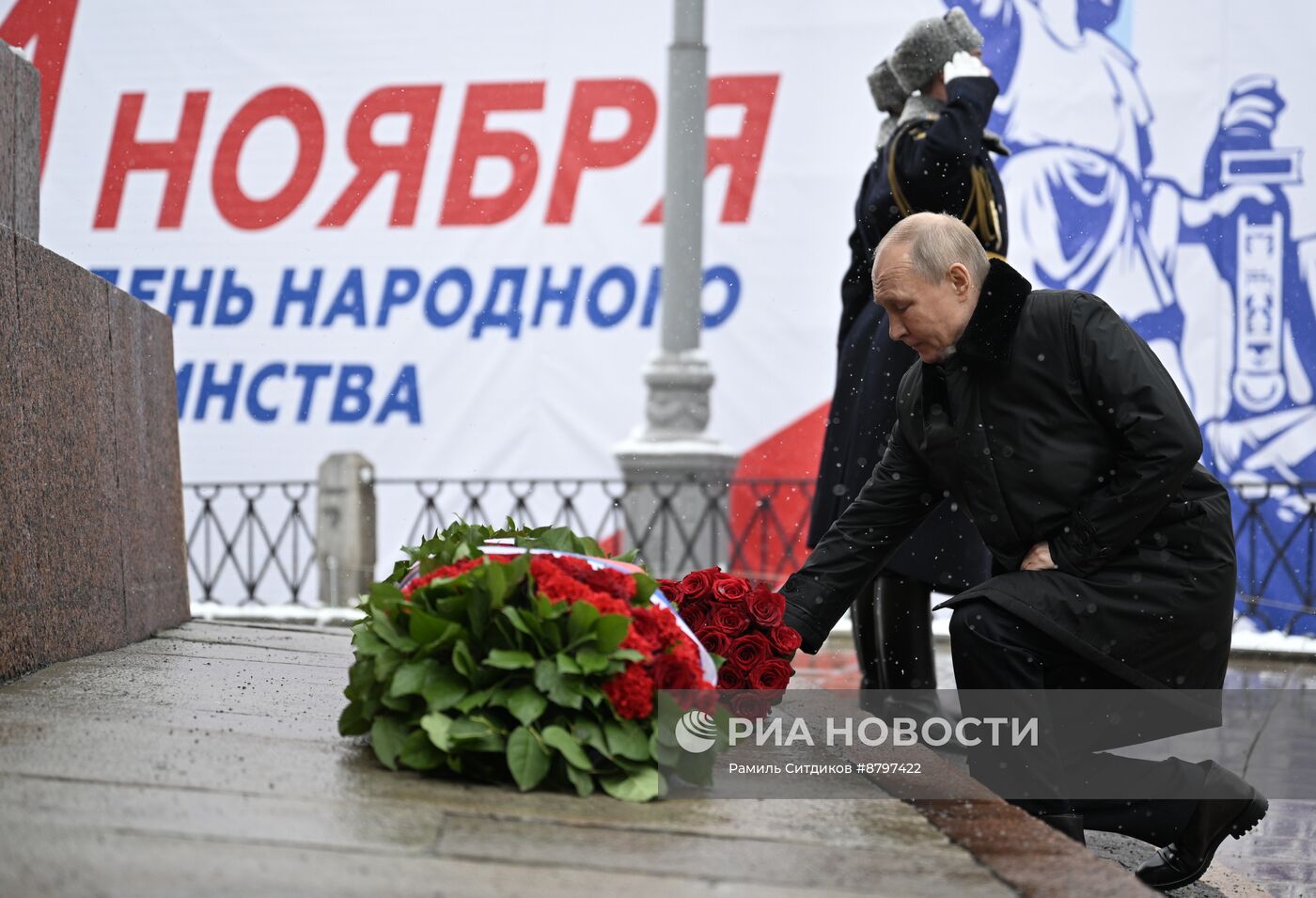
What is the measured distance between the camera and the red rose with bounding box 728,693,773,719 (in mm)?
3178

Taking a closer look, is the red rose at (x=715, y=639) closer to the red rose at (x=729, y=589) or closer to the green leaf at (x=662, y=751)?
the red rose at (x=729, y=589)

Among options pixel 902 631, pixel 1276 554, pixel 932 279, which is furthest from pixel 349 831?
pixel 1276 554

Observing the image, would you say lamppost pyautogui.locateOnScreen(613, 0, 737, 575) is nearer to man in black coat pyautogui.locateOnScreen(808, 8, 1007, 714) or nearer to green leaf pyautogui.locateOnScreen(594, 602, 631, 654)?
man in black coat pyautogui.locateOnScreen(808, 8, 1007, 714)

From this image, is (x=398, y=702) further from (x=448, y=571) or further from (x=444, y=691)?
(x=448, y=571)

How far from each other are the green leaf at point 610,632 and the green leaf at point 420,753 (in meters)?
0.34

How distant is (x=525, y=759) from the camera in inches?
101

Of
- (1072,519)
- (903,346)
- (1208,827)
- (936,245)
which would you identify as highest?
(936,245)

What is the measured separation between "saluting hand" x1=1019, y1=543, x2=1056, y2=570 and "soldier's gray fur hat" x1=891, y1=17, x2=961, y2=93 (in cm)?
188

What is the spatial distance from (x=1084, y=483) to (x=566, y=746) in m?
1.29

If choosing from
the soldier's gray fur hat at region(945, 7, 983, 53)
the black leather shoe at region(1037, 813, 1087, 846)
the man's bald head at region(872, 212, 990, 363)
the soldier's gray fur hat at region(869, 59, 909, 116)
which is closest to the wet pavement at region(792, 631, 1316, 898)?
the black leather shoe at region(1037, 813, 1087, 846)

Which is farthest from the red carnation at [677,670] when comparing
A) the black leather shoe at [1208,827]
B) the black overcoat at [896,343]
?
the black overcoat at [896,343]

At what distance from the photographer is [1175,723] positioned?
321cm

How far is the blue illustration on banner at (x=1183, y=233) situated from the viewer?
857 cm

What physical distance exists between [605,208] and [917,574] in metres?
5.71
